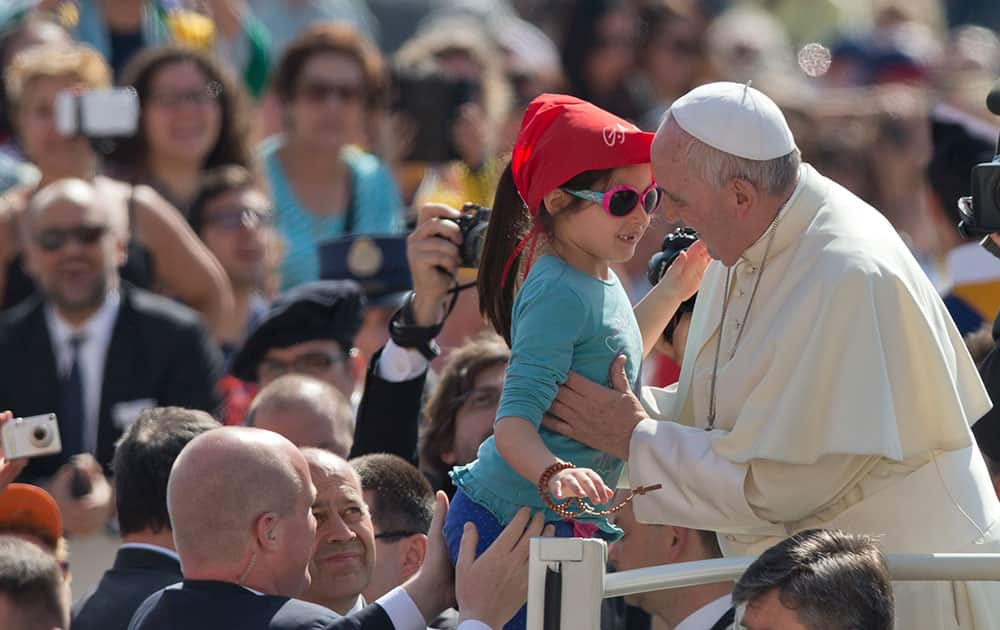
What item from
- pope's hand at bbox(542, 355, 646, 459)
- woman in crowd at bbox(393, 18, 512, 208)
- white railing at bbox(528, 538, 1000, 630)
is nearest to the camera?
white railing at bbox(528, 538, 1000, 630)

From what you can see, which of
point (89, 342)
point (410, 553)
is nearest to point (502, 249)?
point (410, 553)

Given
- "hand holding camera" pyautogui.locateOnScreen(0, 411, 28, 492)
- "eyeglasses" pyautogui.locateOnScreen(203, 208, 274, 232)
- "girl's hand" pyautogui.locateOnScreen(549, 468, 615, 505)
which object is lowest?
"hand holding camera" pyautogui.locateOnScreen(0, 411, 28, 492)

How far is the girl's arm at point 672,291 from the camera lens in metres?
4.98

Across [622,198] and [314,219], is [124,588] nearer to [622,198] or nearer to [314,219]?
[622,198]

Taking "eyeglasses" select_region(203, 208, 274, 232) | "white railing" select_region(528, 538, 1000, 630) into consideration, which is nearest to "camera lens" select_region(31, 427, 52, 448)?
"white railing" select_region(528, 538, 1000, 630)

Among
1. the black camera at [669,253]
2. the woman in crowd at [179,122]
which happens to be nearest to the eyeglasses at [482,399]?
the black camera at [669,253]

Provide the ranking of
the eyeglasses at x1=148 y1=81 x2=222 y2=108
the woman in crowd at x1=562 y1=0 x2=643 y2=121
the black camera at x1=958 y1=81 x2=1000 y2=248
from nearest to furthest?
the black camera at x1=958 y1=81 x2=1000 y2=248
the eyeglasses at x1=148 y1=81 x2=222 y2=108
the woman in crowd at x1=562 y1=0 x2=643 y2=121

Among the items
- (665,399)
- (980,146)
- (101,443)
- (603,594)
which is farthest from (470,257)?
(980,146)

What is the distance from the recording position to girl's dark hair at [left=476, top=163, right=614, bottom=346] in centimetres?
476

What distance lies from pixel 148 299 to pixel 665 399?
333 cm

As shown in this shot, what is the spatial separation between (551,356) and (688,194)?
0.48 metres

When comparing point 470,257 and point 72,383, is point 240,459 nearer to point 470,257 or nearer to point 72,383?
point 470,257

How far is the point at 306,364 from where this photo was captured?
705 centimetres

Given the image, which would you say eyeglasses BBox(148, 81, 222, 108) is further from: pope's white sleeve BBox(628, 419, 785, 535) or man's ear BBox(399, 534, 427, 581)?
Answer: pope's white sleeve BBox(628, 419, 785, 535)
